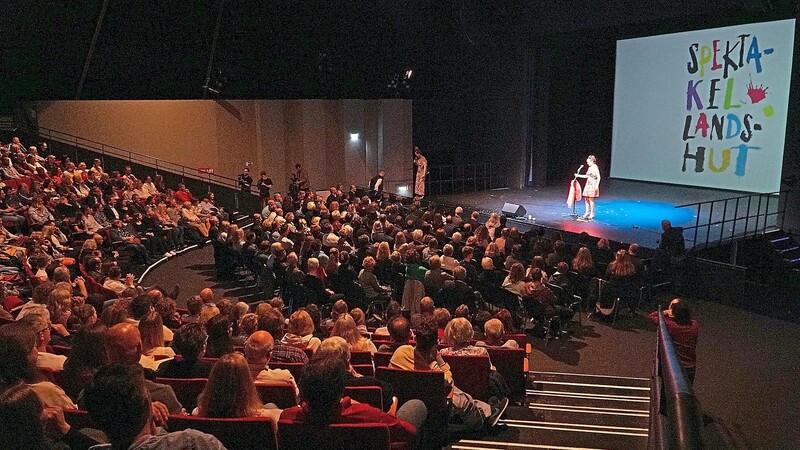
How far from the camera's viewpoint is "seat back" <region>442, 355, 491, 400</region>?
463cm

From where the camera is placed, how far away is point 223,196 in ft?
53.1

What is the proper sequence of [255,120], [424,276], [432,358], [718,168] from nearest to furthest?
[432,358], [424,276], [718,168], [255,120]

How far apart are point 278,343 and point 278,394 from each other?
1.17 m

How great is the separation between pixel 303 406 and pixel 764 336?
23.8 feet

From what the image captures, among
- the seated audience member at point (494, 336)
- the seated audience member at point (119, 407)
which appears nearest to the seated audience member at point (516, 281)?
the seated audience member at point (494, 336)

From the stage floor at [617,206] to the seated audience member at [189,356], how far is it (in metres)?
9.07

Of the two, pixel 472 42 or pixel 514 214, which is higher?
pixel 472 42

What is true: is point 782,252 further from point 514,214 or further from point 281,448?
point 281,448

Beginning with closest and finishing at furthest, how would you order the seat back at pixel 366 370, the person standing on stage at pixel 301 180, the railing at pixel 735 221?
the seat back at pixel 366 370 → the railing at pixel 735 221 → the person standing on stage at pixel 301 180

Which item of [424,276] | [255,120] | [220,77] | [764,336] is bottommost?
[764,336]

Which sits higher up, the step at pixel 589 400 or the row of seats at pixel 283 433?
the row of seats at pixel 283 433

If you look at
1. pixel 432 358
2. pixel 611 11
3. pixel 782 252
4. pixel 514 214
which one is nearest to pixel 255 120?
pixel 514 214

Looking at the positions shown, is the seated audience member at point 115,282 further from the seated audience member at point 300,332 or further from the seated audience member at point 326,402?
the seated audience member at point 326,402

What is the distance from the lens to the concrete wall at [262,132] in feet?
56.5
